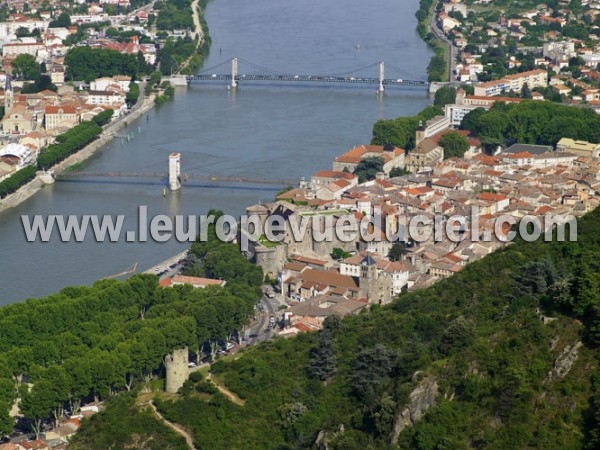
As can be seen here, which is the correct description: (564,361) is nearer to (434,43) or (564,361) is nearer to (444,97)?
(444,97)

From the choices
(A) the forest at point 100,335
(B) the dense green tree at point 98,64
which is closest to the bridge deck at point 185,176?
(A) the forest at point 100,335

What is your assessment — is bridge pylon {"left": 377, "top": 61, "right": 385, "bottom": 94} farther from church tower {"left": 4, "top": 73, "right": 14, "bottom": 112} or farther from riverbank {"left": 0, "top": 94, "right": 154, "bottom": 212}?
church tower {"left": 4, "top": 73, "right": 14, "bottom": 112}

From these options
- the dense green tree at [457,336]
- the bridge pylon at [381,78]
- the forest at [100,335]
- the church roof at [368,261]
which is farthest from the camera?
the bridge pylon at [381,78]

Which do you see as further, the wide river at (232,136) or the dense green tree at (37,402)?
the wide river at (232,136)

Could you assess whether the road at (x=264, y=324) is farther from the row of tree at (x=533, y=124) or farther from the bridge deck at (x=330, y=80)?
the bridge deck at (x=330, y=80)

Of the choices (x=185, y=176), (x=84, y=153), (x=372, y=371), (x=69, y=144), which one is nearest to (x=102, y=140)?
(x=84, y=153)

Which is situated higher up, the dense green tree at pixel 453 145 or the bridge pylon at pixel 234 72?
the bridge pylon at pixel 234 72

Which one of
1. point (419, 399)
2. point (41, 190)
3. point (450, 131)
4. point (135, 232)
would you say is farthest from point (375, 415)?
point (450, 131)

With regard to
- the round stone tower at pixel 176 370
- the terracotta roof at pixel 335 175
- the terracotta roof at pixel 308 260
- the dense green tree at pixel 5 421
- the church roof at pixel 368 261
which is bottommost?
the dense green tree at pixel 5 421
